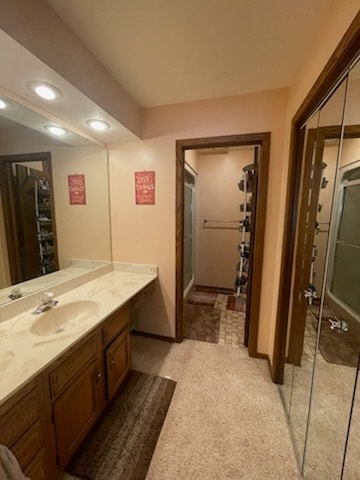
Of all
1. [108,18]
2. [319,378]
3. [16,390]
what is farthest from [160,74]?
[319,378]

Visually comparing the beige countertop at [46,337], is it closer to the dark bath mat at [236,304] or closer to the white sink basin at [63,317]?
the white sink basin at [63,317]

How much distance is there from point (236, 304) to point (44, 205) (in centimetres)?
292

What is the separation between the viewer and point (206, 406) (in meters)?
1.59

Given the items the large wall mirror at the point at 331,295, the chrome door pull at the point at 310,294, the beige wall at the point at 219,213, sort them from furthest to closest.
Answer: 1. the beige wall at the point at 219,213
2. the chrome door pull at the point at 310,294
3. the large wall mirror at the point at 331,295

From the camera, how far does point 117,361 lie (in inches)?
61.9

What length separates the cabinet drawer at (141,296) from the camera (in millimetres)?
1817

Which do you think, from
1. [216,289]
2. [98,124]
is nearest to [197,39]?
[98,124]

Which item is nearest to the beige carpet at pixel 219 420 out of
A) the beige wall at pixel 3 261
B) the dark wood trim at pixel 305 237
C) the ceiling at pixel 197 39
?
the dark wood trim at pixel 305 237

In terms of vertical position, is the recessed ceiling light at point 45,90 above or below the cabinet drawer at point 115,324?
above

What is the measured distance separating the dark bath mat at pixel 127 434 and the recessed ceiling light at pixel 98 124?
2240 mm

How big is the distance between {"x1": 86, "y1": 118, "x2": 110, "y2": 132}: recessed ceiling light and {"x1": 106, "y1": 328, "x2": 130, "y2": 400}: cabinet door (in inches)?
68.3

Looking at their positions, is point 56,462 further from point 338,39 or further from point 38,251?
point 338,39

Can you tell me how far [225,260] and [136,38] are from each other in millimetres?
3176

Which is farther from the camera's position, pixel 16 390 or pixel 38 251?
pixel 38 251
